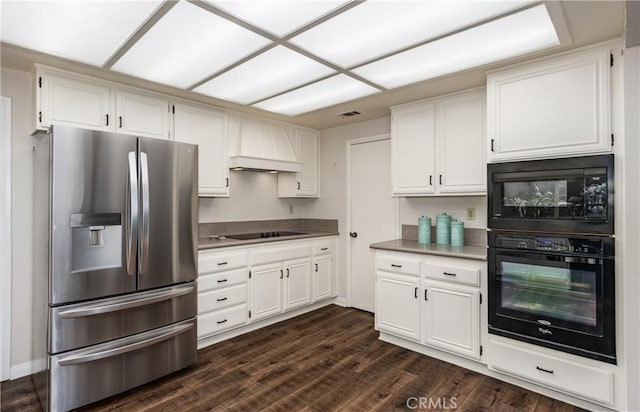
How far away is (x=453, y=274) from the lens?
9.33 ft

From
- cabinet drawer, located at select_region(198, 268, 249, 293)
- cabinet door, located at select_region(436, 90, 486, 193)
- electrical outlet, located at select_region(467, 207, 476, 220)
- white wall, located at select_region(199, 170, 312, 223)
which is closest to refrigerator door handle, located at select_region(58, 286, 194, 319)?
cabinet drawer, located at select_region(198, 268, 249, 293)

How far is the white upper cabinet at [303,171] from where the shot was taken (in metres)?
4.45

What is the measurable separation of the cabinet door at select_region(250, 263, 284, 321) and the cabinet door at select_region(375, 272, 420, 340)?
3.69 ft

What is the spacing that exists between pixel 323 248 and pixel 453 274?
1834mm

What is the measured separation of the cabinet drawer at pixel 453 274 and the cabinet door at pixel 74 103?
299cm

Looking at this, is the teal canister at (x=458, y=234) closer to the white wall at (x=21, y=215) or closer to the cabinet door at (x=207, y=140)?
the cabinet door at (x=207, y=140)

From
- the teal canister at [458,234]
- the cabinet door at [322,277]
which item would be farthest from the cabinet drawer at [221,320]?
the teal canister at [458,234]

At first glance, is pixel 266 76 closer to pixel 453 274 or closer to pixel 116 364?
pixel 453 274

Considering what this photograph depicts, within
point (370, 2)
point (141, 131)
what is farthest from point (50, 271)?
point (370, 2)

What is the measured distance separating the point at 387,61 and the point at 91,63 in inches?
84.5

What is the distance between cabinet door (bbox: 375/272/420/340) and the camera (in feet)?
10.1

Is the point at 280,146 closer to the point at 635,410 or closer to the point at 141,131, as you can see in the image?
the point at 141,131

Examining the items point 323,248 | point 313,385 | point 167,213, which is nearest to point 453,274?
point 313,385

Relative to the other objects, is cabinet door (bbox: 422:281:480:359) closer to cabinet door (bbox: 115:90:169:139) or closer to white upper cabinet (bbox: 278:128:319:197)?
white upper cabinet (bbox: 278:128:319:197)
